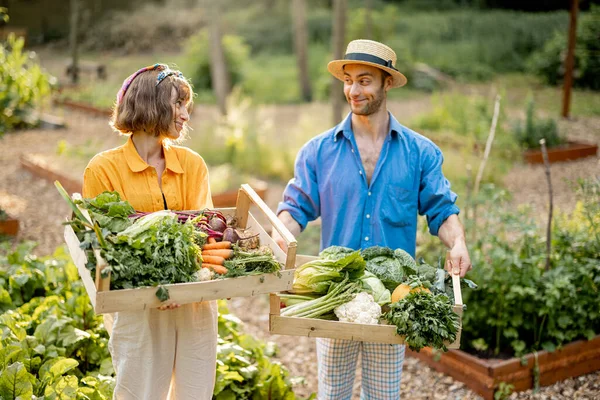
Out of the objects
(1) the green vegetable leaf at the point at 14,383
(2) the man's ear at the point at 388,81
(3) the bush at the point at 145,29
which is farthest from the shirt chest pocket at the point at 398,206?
(3) the bush at the point at 145,29

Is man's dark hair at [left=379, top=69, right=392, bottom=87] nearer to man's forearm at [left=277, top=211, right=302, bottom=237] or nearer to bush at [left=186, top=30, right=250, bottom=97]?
man's forearm at [left=277, top=211, right=302, bottom=237]

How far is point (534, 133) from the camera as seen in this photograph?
11391 mm

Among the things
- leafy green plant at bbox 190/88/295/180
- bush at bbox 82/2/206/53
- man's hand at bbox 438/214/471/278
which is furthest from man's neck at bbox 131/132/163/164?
bush at bbox 82/2/206/53

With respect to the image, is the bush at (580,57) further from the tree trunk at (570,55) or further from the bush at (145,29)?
the bush at (145,29)

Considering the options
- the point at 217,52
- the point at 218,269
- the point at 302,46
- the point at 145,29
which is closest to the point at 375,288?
the point at 218,269

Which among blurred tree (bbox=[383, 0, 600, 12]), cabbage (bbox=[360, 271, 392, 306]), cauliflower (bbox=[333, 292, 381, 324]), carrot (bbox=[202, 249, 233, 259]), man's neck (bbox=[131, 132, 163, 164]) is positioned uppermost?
blurred tree (bbox=[383, 0, 600, 12])

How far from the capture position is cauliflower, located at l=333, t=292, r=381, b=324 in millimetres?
3252

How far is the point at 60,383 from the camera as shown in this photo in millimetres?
3607

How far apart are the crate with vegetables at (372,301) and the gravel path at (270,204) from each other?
5.68 ft

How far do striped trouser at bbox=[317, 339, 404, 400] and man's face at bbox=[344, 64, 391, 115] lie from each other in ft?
4.20

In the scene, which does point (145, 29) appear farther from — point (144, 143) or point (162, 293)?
point (162, 293)

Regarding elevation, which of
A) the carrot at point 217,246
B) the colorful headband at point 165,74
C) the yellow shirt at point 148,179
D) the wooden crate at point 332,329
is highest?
the colorful headband at point 165,74

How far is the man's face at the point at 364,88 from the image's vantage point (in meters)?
3.77

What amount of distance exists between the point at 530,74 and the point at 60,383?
1888 centimetres
